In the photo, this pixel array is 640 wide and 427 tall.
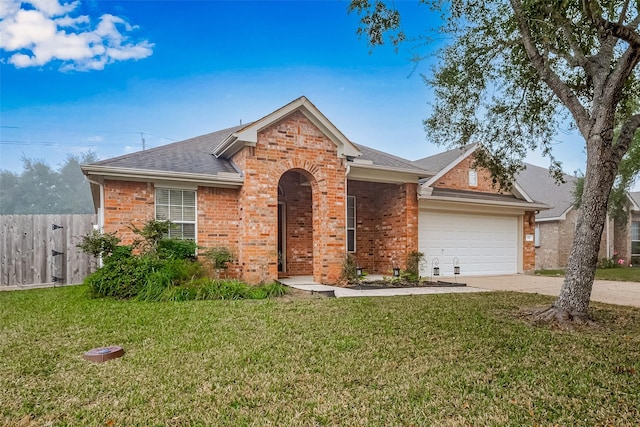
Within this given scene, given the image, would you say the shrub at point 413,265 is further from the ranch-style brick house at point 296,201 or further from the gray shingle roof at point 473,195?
the gray shingle roof at point 473,195

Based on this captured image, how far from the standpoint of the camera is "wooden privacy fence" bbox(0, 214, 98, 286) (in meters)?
11.7

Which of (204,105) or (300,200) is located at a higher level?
(204,105)

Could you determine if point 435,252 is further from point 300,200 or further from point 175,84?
point 175,84

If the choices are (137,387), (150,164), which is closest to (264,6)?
(150,164)

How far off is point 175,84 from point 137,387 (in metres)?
19.4

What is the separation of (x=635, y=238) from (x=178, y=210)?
26.4m

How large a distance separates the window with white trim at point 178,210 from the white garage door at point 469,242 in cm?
749

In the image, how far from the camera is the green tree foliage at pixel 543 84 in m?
6.22

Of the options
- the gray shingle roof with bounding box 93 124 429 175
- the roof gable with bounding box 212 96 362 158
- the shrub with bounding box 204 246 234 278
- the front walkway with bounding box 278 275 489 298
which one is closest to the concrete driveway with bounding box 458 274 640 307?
the front walkway with bounding box 278 275 489 298

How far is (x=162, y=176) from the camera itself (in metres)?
10.3

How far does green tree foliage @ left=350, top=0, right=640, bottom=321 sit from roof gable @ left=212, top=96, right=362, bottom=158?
2684 mm

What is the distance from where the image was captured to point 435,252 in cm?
1421

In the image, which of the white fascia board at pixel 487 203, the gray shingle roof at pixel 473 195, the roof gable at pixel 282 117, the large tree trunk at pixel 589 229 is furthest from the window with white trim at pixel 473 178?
the large tree trunk at pixel 589 229

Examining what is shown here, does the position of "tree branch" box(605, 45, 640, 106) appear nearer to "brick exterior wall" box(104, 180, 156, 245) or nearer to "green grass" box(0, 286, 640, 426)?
"green grass" box(0, 286, 640, 426)
